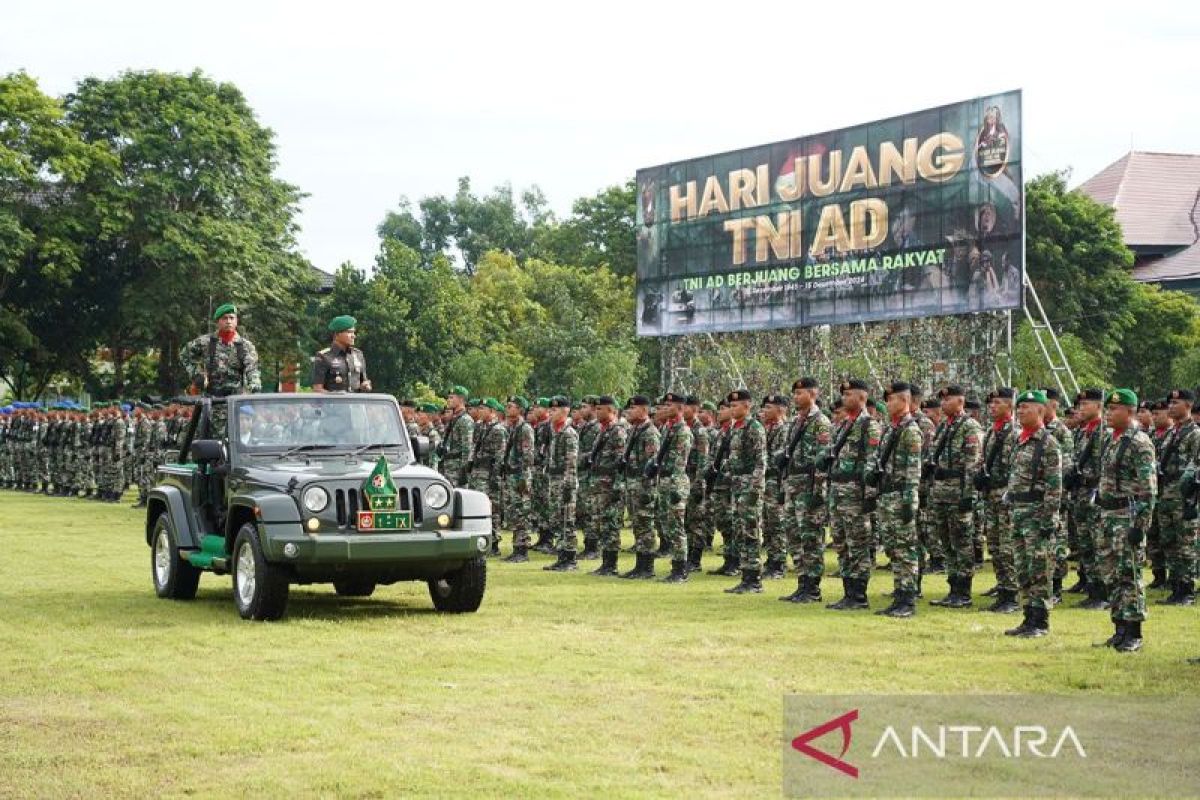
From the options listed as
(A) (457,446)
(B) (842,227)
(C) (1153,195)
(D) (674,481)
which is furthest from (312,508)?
(C) (1153,195)

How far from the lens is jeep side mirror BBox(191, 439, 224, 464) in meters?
12.1

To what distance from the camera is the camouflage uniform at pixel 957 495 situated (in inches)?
525

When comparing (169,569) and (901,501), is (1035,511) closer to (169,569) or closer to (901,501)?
(901,501)

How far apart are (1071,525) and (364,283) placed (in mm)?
33103

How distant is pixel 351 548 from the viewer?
11195mm

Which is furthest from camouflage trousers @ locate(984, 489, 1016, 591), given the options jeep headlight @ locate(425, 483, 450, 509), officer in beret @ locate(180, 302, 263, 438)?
officer in beret @ locate(180, 302, 263, 438)

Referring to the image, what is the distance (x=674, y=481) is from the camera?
51.0ft

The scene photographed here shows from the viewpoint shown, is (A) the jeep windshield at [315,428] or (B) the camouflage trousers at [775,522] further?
(B) the camouflage trousers at [775,522]

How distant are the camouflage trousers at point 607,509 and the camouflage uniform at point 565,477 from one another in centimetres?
30

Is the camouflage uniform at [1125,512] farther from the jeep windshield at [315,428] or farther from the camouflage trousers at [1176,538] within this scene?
the jeep windshield at [315,428]

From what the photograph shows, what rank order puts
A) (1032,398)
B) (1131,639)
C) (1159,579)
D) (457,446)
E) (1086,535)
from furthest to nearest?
(457,446) → (1159,579) → (1086,535) → (1032,398) → (1131,639)

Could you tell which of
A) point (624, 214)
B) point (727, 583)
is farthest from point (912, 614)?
point (624, 214)

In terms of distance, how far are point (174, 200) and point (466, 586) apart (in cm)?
3424

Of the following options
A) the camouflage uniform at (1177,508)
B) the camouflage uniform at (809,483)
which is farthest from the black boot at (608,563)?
the camouflage uniform at (1177,508)
